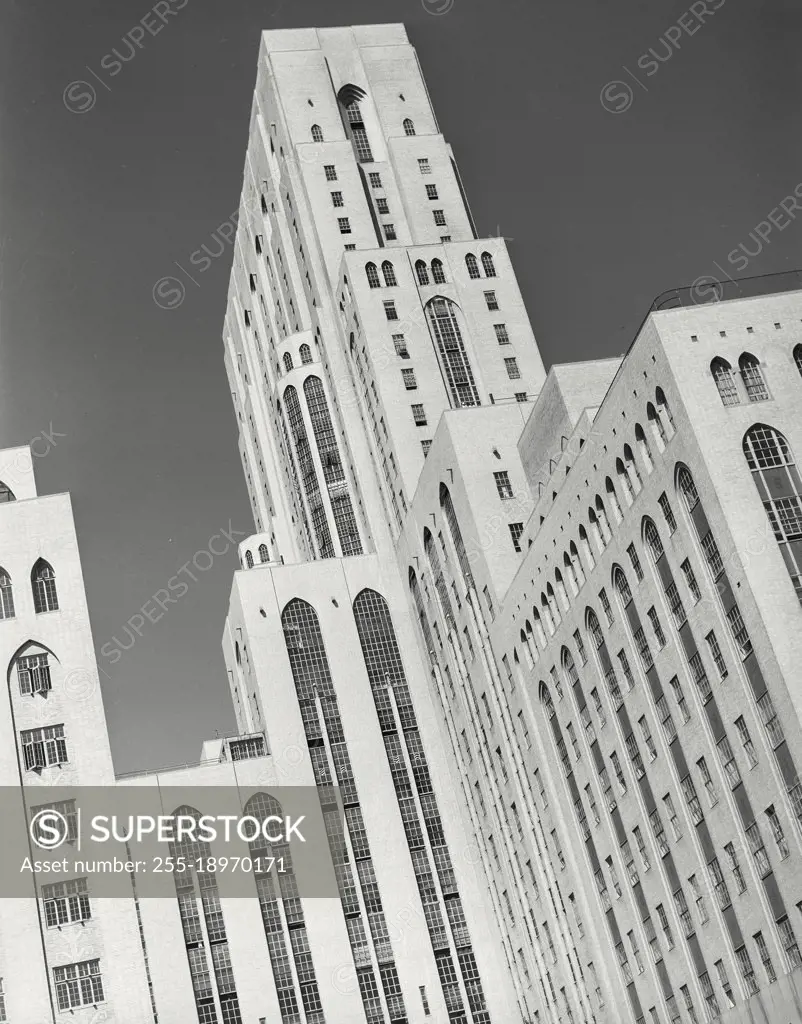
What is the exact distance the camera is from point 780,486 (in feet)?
169

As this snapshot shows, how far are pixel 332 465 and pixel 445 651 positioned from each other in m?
21.5

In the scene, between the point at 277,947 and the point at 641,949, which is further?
the point at 277,947

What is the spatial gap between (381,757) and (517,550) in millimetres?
18297

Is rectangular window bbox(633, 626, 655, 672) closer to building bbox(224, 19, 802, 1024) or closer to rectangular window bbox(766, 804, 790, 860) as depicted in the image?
building bbox(224, 19, 802, 1024)

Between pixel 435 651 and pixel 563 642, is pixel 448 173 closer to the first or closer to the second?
pixel 435 651

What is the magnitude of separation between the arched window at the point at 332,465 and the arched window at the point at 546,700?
3031cm

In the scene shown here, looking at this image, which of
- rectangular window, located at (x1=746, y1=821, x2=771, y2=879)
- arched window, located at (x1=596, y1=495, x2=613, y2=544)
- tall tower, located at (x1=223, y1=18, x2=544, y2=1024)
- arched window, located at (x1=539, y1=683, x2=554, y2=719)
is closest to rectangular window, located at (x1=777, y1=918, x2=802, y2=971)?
rectangular window, located at (x1=746, y1=821, x2=771, y2=879)

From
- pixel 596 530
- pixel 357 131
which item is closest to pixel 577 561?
pixel 596 530

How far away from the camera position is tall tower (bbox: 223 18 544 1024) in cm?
8188

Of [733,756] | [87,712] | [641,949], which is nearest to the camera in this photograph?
[733,756]

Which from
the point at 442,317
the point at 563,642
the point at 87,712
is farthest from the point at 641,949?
the point at 442,317

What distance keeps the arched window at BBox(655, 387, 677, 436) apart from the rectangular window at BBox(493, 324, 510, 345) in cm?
4238

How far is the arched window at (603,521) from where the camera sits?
59719 mm

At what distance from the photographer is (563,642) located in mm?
65750
